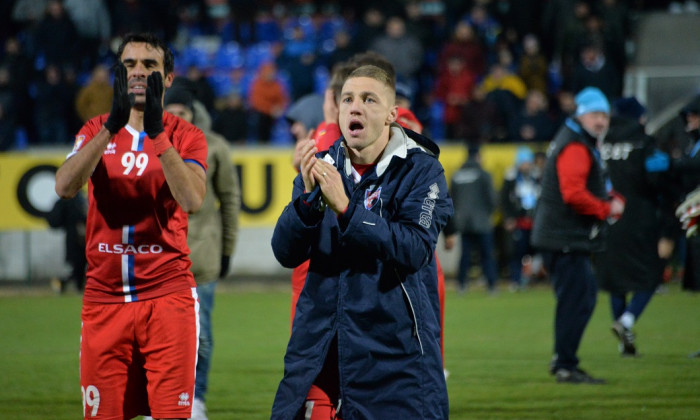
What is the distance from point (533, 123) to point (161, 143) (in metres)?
14.0

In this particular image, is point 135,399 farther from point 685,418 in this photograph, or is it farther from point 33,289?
point 33,289

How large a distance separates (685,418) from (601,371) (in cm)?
198

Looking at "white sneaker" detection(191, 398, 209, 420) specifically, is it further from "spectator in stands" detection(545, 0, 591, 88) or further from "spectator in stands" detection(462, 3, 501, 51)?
"spectator in stands" detection(462, 3, 501, 51)

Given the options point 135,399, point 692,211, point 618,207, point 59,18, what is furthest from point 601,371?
point 59,18

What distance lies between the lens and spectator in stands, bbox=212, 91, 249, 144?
18094 mm

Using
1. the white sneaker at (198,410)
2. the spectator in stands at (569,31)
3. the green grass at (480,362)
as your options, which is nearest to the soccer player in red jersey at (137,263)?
the white sneaker at (198,410)

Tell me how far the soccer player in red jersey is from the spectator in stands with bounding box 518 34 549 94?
50.1 feet

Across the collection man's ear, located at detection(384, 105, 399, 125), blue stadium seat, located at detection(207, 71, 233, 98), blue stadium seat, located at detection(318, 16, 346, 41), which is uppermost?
blue stadium seat, located at detection(318, 16, 346, 41)

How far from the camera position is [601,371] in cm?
873

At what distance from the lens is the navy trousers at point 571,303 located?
26.1 feet

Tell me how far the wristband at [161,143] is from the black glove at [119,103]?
16 centimetres

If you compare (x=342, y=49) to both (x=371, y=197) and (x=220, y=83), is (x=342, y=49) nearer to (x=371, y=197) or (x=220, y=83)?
(x=220, y=83)

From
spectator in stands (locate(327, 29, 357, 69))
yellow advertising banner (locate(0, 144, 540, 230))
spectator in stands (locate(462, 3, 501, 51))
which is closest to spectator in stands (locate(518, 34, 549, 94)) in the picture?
spectator in stands (locate(462, 3, 501, 51))

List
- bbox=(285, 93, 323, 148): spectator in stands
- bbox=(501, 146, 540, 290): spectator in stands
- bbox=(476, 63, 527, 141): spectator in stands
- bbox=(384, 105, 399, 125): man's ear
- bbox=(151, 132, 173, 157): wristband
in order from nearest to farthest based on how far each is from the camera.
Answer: bbox=(384, 105, 399, 125): man's ear, bbox=(151, 132, 173, 157): wristband, bbox=(285, 93, 323, 148): spectator in stands, bbox=(501, 146, 540, 290): spectator in stands, bbox=(476, 63, 527, 141): spectator in stands
